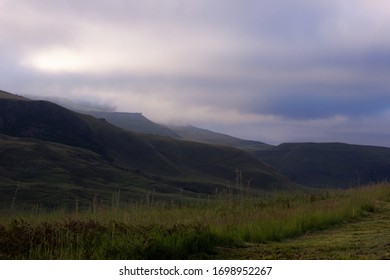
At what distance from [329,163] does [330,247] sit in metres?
173

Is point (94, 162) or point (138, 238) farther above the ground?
point (138, 238)

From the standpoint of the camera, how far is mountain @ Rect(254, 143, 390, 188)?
162 meters

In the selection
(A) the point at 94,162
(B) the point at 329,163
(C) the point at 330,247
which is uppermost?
(C) the point at 330,247

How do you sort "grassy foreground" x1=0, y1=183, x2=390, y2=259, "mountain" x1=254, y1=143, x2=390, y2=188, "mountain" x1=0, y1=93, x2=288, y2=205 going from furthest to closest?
"mountain" x1=254, y1=143, x2=390, y2=188
"mountain" x1=0, y1=93, x2=288, y2=205
"grassy foreground" x1=0, y1=183, x2=390, y2=259

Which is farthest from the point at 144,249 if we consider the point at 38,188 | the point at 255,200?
the point at 38,188

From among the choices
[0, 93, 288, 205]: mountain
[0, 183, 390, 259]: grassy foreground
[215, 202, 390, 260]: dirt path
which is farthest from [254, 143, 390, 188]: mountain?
[0, 183, 390, 259]: grassy foreground

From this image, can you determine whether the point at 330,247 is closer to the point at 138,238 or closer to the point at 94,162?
the point at 138,238

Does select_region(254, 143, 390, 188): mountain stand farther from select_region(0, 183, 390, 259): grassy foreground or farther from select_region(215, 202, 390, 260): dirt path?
select_region(0, 183, 390, 259): grassy foreground

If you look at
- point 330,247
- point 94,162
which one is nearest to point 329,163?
point 94,162

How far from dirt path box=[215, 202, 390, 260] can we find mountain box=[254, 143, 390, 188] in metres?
144

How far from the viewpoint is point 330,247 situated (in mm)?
8945

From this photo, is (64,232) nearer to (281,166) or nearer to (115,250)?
(115,250)

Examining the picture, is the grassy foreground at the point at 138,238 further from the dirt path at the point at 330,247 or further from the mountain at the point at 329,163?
the mountain at the point at 329,163

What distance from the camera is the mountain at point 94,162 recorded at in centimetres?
5497
